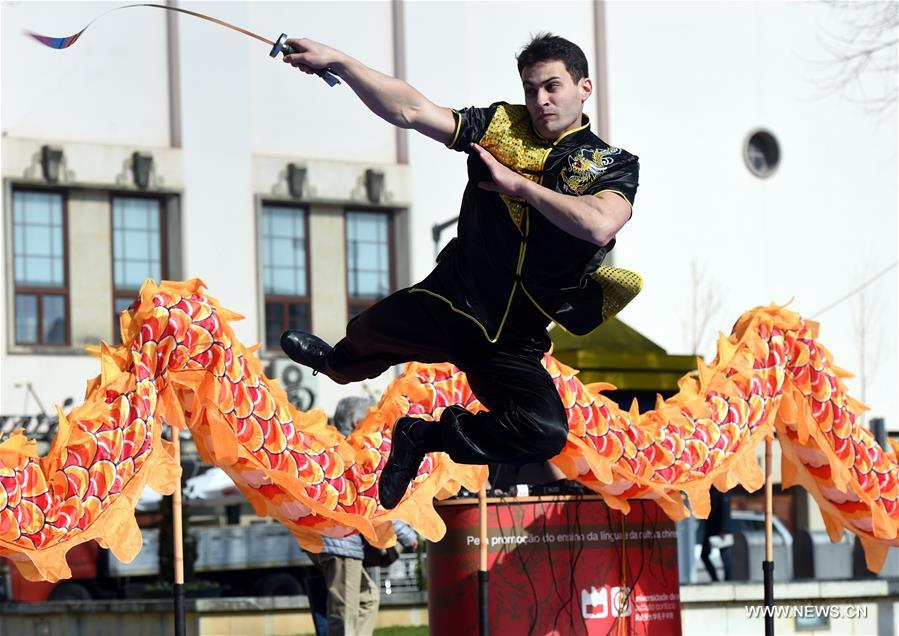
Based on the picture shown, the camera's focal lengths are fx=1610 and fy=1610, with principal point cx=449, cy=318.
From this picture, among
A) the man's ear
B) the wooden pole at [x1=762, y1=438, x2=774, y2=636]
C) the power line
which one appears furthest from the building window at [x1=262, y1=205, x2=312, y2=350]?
the man's ear

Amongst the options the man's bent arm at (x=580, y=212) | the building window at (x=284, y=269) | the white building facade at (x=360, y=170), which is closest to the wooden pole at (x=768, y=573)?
the man's bent arm at (x=580, y=212)

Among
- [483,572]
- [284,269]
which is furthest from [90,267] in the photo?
[483,572]

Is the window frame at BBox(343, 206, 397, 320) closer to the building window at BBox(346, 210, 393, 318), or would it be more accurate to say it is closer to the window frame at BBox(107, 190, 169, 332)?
the building window at BBox(346, 210, 393, 318)

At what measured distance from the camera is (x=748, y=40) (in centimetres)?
3133

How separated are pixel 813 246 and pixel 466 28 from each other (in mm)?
9301

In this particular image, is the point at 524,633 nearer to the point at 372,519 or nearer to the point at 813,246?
the point at 372,519

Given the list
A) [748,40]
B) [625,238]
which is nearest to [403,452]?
[625,238]

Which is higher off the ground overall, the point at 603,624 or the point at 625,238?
the point at 625,238

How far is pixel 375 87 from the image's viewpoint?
18.4ft

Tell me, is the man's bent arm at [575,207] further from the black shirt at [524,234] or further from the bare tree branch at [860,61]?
the bare tree branch at [860,61]

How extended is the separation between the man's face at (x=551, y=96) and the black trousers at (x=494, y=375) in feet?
2.21

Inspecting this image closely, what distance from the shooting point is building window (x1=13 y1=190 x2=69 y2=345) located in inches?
1005

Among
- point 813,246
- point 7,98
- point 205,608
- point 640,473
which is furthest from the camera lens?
point 813,246

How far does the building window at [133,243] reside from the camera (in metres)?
26.4
